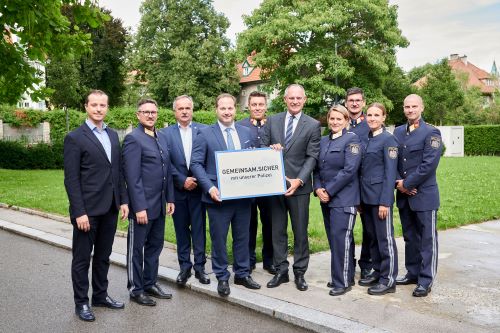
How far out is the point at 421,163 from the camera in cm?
594

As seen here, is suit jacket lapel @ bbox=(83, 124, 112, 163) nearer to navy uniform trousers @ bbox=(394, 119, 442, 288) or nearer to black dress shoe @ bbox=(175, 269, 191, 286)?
black dress shoe @ bbox=(175, 269, 191, 286)

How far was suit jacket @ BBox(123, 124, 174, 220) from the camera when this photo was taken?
569cm

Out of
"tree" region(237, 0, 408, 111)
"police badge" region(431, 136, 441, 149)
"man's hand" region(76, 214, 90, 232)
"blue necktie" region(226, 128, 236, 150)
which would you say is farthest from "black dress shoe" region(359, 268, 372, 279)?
"tree" region(237, 0, 408, 111)

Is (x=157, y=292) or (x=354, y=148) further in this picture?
(x=157, y=292)

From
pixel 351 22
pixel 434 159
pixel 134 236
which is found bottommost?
pixel 134 236

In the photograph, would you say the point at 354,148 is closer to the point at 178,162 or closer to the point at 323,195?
the point at 323,195

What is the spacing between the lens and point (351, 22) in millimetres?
41656

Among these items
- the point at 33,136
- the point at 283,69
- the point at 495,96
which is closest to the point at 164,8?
the point at 283,69

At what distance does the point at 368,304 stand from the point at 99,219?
2.93 meters

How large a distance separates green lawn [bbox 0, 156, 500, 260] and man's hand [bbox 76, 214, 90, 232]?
324cm

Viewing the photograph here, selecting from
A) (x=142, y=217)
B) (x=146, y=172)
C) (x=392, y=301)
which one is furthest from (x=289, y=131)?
(x=392, y=301)

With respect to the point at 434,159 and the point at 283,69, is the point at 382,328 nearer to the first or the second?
the point at 434,159

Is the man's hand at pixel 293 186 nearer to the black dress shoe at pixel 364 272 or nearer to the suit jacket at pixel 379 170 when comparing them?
the suit jacket at pixel 379 170

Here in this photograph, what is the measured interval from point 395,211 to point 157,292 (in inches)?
298
